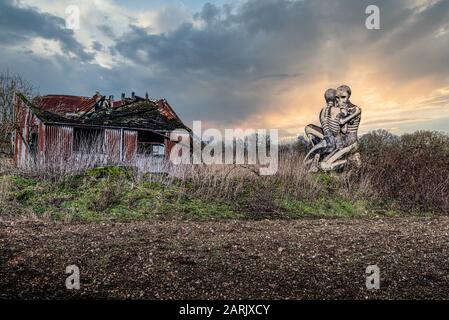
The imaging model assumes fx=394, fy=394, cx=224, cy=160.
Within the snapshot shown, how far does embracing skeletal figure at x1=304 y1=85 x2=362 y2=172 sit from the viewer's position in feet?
46.0

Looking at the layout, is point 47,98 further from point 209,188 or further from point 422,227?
point 422,227

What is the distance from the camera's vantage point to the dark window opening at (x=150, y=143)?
2346 cm

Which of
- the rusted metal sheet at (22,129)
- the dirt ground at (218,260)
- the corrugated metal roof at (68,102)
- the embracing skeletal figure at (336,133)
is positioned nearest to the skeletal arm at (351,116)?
the embracing skeletal figure at (336,133)

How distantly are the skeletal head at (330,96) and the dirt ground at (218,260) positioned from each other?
27.4ft

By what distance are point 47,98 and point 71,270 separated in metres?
30.0

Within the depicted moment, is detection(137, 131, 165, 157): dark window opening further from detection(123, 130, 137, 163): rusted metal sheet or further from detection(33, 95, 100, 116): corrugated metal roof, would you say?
detection(33, 95, 100, 116): corrugated metal roof

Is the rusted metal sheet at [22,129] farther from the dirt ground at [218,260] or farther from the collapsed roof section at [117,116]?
the dirt ground at [218,260]

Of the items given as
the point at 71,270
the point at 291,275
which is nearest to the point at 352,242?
the point at 291,275

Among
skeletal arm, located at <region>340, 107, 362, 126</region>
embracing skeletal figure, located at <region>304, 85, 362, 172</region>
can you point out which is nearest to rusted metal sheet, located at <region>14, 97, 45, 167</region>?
embracing skeletal figure, located at <region>304, 85, 362, 172</region>

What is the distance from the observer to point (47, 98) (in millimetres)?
30938

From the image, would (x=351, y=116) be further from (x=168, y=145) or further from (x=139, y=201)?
(x=168, y=145)

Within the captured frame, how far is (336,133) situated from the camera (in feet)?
47.9
